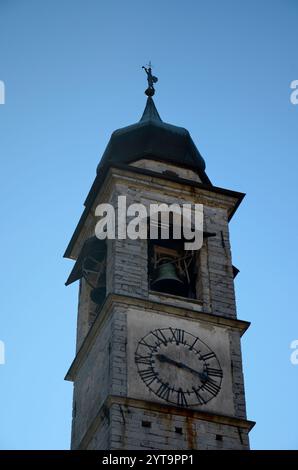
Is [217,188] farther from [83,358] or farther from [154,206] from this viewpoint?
[83,358]

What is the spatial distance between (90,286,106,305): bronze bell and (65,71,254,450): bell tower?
3cm

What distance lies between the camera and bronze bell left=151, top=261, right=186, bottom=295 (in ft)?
86.2

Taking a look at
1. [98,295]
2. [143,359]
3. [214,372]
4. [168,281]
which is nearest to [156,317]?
[143,359]

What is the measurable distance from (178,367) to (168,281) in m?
2.78

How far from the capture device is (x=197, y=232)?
90.7 ft

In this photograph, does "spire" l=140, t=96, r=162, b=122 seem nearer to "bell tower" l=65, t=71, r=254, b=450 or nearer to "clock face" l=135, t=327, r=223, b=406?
"bell tower" l=65, t=71, r=254, b=450

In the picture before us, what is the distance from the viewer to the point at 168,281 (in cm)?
2638

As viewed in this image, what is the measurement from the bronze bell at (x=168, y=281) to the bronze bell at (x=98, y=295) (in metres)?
1.54

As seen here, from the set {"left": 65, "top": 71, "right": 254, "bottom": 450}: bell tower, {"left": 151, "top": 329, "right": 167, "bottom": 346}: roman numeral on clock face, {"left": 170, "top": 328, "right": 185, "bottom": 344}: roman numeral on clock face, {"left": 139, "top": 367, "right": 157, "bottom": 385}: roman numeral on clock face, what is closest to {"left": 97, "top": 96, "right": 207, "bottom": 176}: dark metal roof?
{"left": 65, "top": 71, "right": 254, "bottom": 450}: bell tower

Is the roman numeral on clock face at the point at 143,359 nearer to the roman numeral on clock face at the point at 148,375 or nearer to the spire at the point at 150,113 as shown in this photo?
the roman numeral on clock face at the point at 148,375
